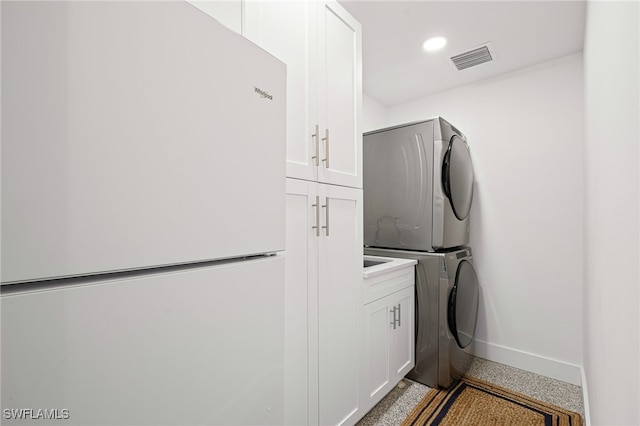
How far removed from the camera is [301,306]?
1.26m

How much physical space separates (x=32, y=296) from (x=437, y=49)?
8.26 feet

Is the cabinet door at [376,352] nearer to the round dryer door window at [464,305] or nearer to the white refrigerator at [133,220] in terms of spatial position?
the round dryer door window at [464,305]

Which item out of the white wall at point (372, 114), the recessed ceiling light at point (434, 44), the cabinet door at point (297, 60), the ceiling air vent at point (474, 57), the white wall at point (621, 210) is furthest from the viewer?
the white wall at point (372, 114)

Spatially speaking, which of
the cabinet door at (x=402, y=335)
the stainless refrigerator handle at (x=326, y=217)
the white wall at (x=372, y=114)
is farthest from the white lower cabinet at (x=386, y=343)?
the white wall at (x=372, y=114)

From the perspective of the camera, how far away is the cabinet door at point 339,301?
4.51ft

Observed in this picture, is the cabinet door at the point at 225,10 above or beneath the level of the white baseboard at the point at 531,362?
above

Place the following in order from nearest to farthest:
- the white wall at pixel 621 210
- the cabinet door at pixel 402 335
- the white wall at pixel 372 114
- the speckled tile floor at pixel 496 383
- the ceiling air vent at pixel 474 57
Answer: the white wall at pixel 621 210, the speckled tile floor at pixel 496 383, the cabinet door at pixel 402 335, the ceiling air vent at pixel 474 57, the white wall at pixel 372 114

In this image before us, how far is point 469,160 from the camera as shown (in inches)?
100

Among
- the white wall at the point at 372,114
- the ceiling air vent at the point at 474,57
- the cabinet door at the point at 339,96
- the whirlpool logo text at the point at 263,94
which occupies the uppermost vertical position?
the ceiling air vent at the point at 474,57

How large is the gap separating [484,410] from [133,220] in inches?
88.0

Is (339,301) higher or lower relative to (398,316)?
higher

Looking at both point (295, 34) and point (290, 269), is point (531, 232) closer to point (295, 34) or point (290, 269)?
point (290, 269)

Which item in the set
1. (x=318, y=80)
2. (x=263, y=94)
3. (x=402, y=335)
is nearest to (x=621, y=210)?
(x=263, y=94)

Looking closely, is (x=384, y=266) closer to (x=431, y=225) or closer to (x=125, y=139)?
(x=431, y=225)
